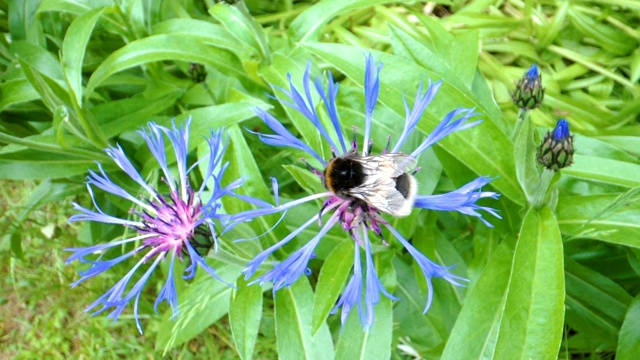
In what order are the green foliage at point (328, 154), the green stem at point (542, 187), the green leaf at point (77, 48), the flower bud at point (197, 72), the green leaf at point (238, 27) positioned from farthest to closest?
the flower bud at point (197, 72) < the green leaf at point (238, 27) < the green leaf at point (77, 48) < the green foliage at point (328, 154) < the green stem at point (542, 187)

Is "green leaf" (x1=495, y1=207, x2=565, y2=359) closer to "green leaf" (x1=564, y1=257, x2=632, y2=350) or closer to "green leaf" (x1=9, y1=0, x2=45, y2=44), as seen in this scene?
"green leaf" (x1=564, y1=257, x2=632, y2=350)

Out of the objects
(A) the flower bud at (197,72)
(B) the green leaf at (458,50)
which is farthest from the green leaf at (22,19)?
(B) the green leaf at (458,50)

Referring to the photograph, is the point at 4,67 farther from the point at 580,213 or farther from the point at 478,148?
the point at 580,213

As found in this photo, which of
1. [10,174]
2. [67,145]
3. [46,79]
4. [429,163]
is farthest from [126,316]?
[429,163]

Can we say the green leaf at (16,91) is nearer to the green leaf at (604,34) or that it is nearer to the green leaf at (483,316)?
the green leaf at (483,316)

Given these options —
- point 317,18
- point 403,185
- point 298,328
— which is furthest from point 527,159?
point 317,18

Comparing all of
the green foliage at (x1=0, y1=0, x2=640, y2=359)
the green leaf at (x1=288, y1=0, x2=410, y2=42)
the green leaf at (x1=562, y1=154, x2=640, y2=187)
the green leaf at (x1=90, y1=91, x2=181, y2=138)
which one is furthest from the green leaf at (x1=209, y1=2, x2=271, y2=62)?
the green leaf at (x1=562, y1=154, x2=640, y2=187)

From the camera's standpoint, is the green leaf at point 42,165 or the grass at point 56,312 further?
the grass at point 56,312

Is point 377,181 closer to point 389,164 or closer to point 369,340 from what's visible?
point 389,164
